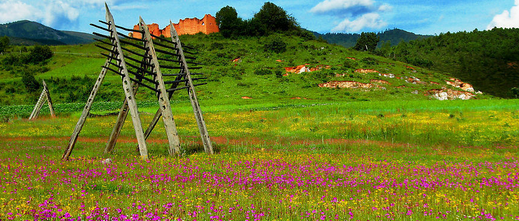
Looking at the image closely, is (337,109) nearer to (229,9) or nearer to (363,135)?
(363,135)

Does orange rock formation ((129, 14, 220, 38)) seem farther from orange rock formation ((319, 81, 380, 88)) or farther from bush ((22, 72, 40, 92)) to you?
orange rock formation ((319, 81, 380, 88))

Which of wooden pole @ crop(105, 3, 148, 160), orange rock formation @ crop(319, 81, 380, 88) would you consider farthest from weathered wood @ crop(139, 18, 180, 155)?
orange rock formation @ crop(319, 81, 380, 88)

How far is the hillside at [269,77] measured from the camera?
65.5 meters

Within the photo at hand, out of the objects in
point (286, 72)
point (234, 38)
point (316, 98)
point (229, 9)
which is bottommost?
point (316, 98)

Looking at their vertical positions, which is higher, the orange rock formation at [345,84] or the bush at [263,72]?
the bush at [263,72]

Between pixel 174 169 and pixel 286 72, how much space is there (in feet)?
250

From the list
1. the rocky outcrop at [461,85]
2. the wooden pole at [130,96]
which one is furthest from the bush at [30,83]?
the rocky outcrop at [461,85]

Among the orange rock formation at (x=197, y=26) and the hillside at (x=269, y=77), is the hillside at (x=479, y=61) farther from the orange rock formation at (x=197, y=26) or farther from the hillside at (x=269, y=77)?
the orange rock formation at (x=197, y=26)

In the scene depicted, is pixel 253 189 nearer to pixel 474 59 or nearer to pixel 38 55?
pixel 38 55

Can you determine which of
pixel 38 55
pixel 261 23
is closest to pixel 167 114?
pixel 38 55

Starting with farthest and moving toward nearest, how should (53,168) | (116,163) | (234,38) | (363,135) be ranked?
1. (234,38)
2. (363,135)
3. (116,163)
4. (53,168)

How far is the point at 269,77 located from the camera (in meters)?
79.2

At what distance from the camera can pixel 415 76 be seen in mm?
81188

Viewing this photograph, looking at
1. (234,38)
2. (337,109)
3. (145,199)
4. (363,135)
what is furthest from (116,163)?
(234,38)
